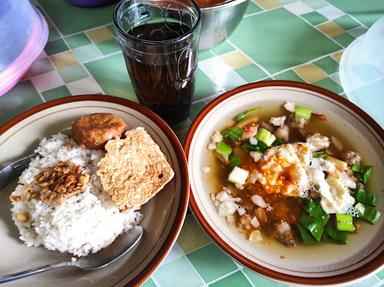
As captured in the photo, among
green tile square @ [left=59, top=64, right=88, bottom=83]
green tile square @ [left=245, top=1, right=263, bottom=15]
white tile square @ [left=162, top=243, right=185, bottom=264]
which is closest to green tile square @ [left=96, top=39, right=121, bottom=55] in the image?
green tile square @ [left=59, top=64, right=88, bottom=83]

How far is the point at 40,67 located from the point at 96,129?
592 millimetres

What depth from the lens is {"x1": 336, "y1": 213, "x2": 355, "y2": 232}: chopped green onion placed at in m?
0.96

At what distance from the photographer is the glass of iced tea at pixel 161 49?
1.01m

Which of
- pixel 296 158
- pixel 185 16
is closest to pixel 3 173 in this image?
pixel 185 16

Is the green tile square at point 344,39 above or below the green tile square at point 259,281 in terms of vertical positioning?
above

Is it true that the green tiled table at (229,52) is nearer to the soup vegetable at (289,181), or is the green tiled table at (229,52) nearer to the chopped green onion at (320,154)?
the soup vegetable at (289,181)

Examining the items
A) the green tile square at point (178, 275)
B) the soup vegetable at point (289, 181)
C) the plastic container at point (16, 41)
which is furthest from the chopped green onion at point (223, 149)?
the plastic container at point (16, 41)

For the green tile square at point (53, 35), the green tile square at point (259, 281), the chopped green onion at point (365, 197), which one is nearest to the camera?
the green tile square at point (259, 281)

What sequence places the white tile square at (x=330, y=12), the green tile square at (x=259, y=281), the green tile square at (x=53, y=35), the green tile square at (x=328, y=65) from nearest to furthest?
the green tile square at (x=259, y=281), the green tile square at (x=328, y=65), the green tile square at (x=53, y=35), the white tile square at (x=330, y=12)

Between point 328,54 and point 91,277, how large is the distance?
1.22 meters

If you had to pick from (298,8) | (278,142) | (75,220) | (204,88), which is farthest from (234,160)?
(298,8)

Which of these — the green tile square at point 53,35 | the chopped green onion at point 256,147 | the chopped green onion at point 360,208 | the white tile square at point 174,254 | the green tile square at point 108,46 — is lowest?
Result: the white tile square at point 174,254

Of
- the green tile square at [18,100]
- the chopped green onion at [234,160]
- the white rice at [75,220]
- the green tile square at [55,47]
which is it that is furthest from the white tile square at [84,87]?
the chopped green onion at [234,160]

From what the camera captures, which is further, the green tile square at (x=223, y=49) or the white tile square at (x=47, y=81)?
the green tile square at (x=223, y=49)
